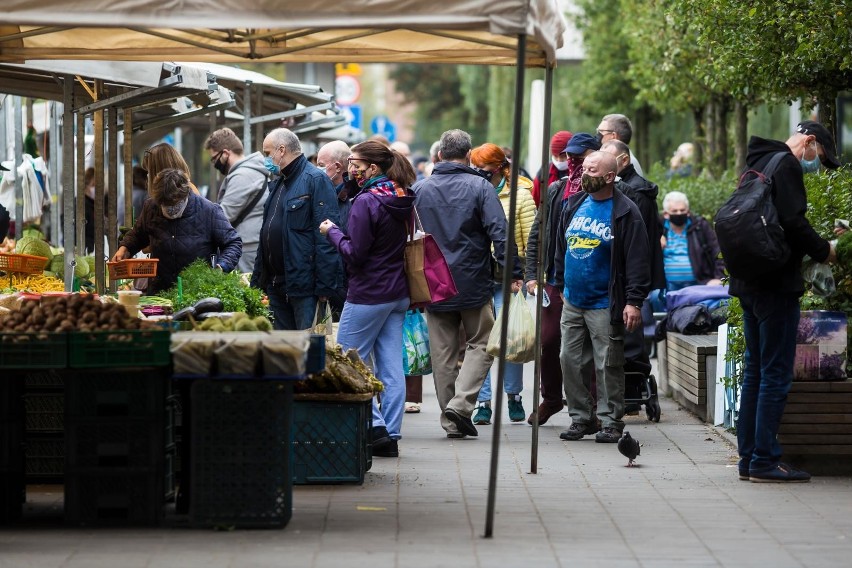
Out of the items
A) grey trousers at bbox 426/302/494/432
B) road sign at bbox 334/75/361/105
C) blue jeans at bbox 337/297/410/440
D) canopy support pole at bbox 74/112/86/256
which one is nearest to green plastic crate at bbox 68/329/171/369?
blue jeans at bbox 337/297/410/440

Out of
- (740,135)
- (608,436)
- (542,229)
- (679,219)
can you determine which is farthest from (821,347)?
(740,135)

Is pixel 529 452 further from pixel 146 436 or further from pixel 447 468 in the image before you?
pixel 146 436

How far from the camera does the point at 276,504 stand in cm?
700

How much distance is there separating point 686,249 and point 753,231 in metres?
7.15

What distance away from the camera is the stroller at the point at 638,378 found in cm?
1109

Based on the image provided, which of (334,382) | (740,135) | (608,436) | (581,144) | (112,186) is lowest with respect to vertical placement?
(608,436)

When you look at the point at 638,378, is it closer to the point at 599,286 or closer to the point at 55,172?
the point at 599,286

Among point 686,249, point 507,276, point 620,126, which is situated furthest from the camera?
point 686,249

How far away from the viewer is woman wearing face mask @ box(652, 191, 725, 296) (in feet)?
49.2

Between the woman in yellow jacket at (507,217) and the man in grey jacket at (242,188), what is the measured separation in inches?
81.9

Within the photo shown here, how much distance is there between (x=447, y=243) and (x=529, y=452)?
1.59 m

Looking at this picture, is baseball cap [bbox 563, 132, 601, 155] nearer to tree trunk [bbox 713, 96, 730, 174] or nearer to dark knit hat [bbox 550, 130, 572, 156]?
dark knit hat [bbox 550, 130, 572, 156]

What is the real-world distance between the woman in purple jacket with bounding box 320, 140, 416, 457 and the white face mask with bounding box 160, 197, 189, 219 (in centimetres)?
136

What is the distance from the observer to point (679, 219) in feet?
49.6
